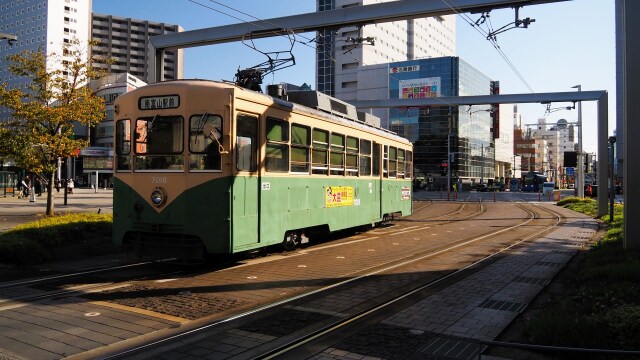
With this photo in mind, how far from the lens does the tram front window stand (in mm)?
8750

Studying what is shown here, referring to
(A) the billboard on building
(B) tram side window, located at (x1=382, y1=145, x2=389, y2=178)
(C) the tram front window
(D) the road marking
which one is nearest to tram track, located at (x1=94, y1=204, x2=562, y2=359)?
(D) the road marking

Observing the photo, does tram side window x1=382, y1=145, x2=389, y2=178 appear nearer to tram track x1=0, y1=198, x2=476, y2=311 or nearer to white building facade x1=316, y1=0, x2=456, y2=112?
tram track x1=0, y1=198, x2=476, y2=311

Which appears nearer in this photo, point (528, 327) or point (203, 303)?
point (528, 327)

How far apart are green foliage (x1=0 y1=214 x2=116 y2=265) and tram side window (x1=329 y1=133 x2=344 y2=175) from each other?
552 cm

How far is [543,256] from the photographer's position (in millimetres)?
11812

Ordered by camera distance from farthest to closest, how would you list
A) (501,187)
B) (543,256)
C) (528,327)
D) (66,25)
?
(66,25) < (501,187) < (543,256) < (528,327)

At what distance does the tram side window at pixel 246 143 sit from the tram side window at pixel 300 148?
1340 millimetres

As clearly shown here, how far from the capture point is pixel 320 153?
1165 centimetres

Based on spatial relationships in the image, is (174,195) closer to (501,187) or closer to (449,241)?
(449,241)

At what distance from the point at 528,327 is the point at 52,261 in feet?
29.1

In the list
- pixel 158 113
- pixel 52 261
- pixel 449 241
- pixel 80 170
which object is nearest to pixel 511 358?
pixel 158 113

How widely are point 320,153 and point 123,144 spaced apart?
4.40 meters

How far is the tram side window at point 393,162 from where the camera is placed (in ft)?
55.1

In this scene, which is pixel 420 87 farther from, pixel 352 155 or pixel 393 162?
pixel 352 155
